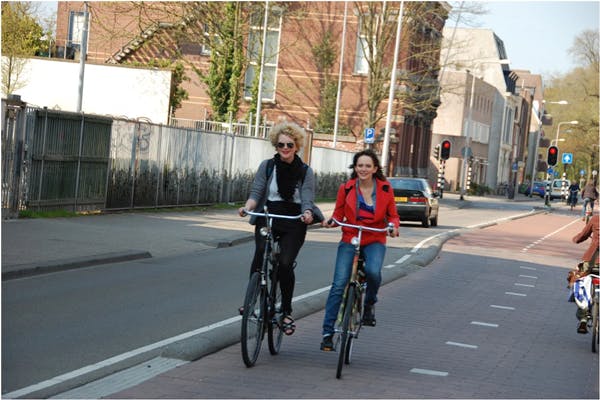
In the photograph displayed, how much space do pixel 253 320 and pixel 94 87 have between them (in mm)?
36490

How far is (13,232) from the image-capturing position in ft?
55.1

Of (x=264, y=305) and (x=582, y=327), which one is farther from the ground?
(x=264, y=305)

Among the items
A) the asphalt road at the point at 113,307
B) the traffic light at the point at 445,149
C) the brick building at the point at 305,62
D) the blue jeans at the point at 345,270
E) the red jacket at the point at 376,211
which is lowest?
the asphalt road at the point at 113,307

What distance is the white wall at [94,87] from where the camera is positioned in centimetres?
4353

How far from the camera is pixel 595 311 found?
10.4 metres

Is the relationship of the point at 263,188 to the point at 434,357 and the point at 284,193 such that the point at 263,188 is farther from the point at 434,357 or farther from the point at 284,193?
the point at 434,357

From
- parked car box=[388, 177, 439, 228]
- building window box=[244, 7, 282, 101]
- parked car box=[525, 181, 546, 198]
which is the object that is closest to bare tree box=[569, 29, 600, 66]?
parked car box=[525, 181, 546, 198]

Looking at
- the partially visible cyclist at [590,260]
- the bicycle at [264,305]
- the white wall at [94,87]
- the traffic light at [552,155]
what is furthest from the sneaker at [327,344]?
the traffic light at [552,155]

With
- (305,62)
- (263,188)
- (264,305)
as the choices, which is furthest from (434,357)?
(305,62)

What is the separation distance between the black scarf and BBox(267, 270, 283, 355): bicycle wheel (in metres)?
0.65

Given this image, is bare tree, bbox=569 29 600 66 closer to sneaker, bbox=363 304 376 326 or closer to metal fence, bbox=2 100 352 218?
metal fence, bbox=2 100 352 218

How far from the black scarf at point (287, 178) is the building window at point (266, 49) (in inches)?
1670

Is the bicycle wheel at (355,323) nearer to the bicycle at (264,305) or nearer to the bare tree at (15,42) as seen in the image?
the bicycle at (264,305)

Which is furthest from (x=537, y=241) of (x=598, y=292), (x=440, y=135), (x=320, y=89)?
(x=440, y=135)
